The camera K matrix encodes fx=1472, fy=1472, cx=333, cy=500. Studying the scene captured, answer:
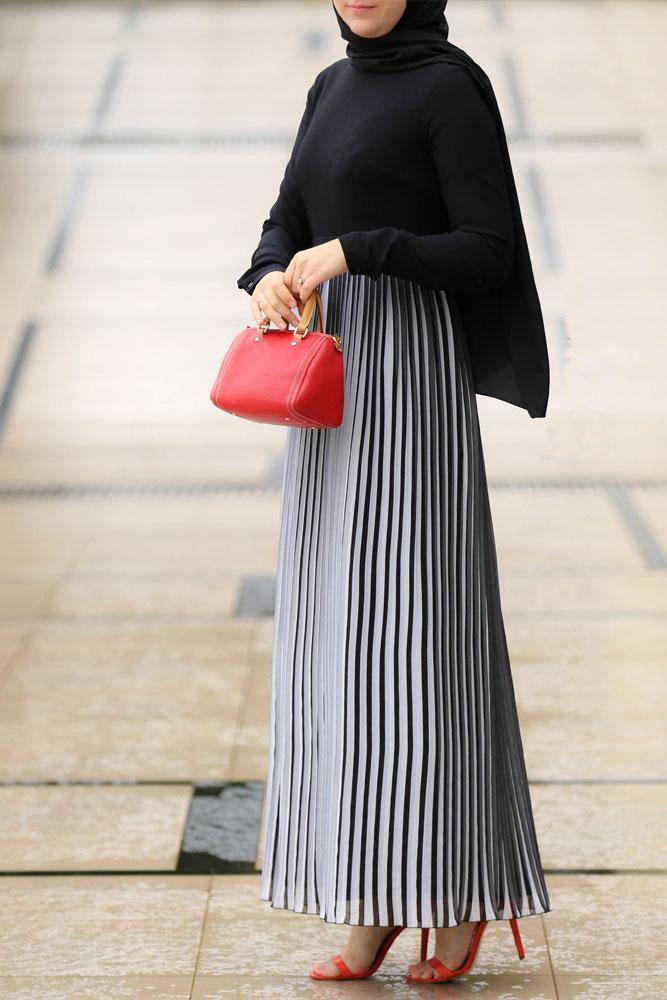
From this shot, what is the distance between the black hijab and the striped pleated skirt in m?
0.03

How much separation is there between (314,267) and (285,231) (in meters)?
0.21

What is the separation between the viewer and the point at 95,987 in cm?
196

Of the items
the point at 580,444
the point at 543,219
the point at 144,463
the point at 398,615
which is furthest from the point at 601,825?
the point at 543,219

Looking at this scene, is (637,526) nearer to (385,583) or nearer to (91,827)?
(91,827)

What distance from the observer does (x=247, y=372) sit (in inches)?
68.4

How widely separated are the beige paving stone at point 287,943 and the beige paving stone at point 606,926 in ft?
0.12

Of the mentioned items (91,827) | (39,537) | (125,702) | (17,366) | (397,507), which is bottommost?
(17,366)

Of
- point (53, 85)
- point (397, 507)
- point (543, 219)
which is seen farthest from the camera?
point (53, 85)

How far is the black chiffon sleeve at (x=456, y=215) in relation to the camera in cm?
168

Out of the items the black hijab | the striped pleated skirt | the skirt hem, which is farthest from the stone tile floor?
the black hijab

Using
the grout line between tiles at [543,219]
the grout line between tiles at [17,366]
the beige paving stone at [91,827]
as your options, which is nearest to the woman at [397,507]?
the beige paving stone at [91,827]

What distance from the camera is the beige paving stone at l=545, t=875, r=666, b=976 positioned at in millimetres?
1993

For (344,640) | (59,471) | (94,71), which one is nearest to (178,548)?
(59,471)

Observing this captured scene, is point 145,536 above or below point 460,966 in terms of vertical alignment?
below
